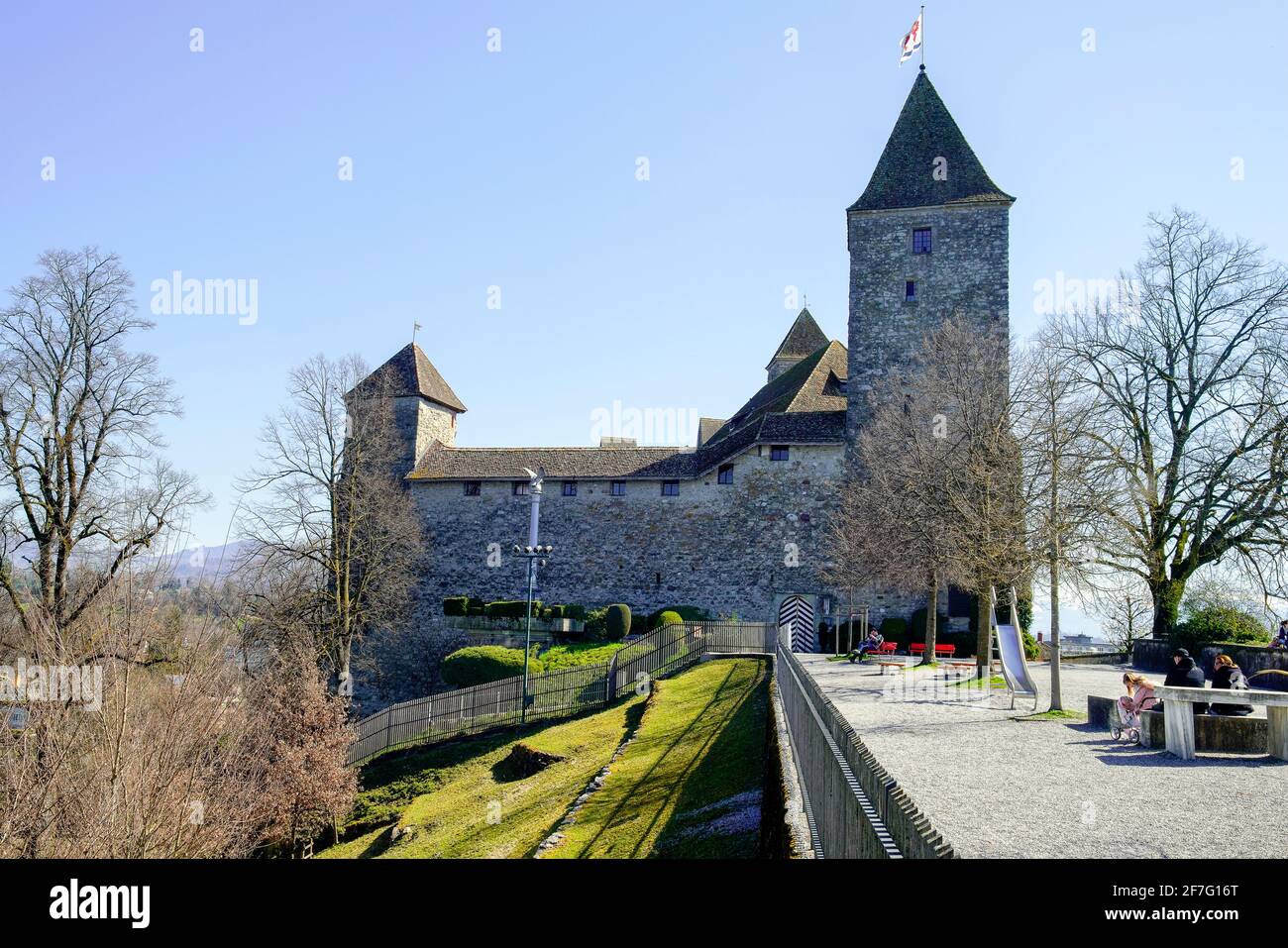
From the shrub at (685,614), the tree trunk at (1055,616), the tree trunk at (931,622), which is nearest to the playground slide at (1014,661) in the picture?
the tree trunk at (1055,616)

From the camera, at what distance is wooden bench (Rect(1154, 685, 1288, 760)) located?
38.9ft

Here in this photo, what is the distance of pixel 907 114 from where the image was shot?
4031 cm

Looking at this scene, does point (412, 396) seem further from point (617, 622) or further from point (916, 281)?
point (916, 281)

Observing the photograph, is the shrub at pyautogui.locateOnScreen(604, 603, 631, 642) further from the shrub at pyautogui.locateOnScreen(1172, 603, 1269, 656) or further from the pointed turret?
the pointed turret

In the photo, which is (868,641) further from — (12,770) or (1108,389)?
(12,770)

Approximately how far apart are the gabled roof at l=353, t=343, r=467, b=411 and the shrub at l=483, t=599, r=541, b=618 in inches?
406

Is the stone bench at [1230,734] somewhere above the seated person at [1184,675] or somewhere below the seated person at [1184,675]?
below

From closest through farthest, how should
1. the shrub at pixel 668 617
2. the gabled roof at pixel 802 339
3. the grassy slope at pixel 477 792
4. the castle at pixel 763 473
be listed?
the grassy slope at pixel 477 792 < the shrub at pixel 668 617 < the castle at pixel 763 473 < the gabled roof at pixel 802 339

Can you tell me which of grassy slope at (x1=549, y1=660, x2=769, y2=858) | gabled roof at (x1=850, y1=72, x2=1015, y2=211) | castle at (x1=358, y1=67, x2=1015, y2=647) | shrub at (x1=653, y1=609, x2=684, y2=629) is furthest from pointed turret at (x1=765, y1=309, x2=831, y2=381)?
grassy slope at (x1=549, y1=660, x2=769, y2=858)

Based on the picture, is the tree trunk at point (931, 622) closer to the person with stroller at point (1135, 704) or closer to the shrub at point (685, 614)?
the person with stroller at point (1135, 704)

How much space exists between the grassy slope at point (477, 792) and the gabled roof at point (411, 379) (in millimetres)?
18942

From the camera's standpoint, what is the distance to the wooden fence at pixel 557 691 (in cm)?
2884
